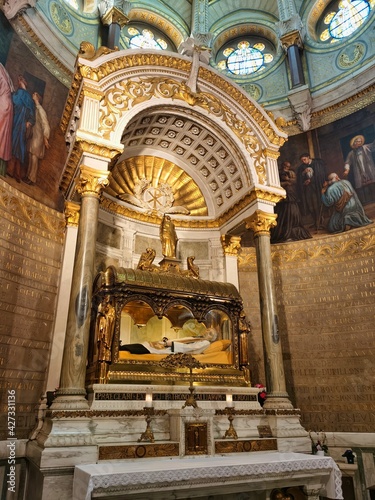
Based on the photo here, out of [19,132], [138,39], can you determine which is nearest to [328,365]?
[19,132]

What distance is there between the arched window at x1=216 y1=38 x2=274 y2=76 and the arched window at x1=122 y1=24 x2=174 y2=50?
209 centimetres

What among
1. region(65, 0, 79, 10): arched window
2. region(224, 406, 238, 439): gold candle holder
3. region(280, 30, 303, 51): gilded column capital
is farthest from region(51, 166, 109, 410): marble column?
region(280, 30, 303, 51): gilded column capital

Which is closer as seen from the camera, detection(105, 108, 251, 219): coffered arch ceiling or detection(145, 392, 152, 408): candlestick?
detection(145, 392, 152, 408): candlestick

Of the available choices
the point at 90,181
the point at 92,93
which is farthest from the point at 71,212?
the point at 92,93

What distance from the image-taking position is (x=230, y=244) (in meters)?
10.7

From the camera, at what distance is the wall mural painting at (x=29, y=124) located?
8.66m

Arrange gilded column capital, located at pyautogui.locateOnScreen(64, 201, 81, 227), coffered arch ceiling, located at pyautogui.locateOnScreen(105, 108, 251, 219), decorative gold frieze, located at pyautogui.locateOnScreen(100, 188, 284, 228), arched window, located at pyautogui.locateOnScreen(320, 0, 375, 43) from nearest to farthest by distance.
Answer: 1. gilded column capital, located at pyautogui.locateOnScreen(64, 201, 81, 227)
2. decorative gold frieze, located at pyautogui.locateOnScreen(100, 188, 284, 228)
3. coffered arch ceiling, located at pyautogui.locateOnScreen(105, 108, 251, 219)
4. arched window, located at pyautogui.locateOnScreen(320, 0, 375, 43)

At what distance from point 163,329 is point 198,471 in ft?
12.3

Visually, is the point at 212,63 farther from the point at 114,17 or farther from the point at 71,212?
the point at 71,212

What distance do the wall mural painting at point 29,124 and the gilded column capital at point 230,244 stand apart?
4155 mm

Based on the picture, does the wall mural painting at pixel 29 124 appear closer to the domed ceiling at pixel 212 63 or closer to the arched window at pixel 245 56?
the domed ceiling at pixel 212 63

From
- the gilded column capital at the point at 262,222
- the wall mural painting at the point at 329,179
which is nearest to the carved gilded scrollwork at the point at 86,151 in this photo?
the gilded column capital at the point at 262,222

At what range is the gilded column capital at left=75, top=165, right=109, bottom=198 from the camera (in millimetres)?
7414

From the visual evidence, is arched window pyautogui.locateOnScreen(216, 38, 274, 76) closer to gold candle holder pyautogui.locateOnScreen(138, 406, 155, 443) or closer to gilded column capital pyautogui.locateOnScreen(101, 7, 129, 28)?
gilded column capital pyautogui.locateOnScreen(101, 7, 129, 28)
